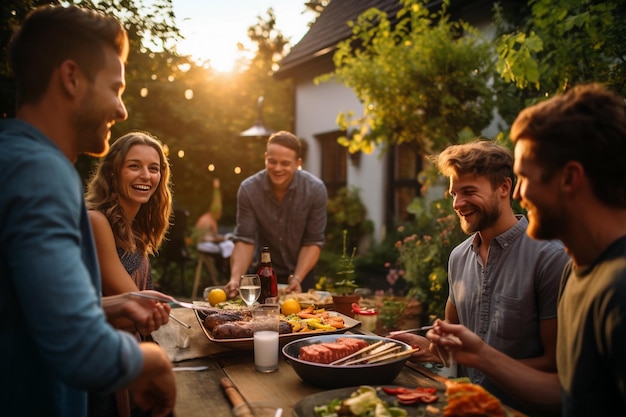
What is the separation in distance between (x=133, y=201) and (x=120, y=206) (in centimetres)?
A: 9

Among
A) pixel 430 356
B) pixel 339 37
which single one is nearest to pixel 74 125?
pixel 430 356

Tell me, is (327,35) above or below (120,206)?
above

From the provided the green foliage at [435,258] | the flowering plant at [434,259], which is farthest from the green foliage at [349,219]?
the flowering plant at [434,259]

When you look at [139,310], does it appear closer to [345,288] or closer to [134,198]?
[134,198]

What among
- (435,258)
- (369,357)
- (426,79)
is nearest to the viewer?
(369,357)

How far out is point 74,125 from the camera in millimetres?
1475

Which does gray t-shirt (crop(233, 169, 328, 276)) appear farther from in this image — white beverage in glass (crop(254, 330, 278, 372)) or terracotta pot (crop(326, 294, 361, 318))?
white beverage in glass (crop(254, 330, 278, 372))

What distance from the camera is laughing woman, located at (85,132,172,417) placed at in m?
2.98

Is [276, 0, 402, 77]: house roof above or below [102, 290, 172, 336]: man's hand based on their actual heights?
above

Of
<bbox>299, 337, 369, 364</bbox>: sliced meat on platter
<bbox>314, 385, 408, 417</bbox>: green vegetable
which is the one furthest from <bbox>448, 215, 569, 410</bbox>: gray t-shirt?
<bbox>314, 385, 408, 417</bbox>: green vegetable

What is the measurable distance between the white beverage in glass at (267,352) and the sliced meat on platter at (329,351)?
17cm

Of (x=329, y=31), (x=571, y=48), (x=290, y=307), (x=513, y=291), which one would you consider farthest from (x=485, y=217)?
(x=329, y=31)

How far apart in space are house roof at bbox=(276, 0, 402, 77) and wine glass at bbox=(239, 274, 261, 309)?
294 inches

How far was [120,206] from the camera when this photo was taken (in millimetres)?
3117
